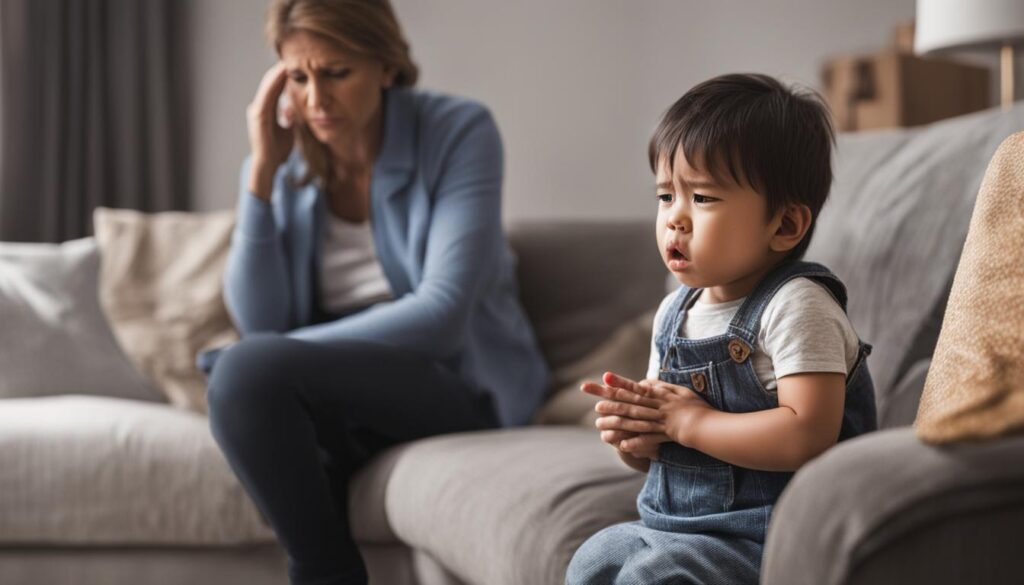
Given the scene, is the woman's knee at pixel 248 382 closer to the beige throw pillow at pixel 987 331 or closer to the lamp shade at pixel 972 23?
the beige throw pillow at pixel 987 331

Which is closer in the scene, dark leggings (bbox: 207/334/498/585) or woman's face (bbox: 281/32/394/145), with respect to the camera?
dark leggings (bbox: 207/334/498/585)

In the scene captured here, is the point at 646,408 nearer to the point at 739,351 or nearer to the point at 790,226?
the point at 739,351

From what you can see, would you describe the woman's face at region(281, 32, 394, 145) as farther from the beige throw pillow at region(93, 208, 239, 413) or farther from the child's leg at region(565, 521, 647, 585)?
the child's leg at region(565, 521, 647, 585)

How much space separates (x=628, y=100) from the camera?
3.99 m

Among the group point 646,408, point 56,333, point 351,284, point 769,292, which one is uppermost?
point 769,292

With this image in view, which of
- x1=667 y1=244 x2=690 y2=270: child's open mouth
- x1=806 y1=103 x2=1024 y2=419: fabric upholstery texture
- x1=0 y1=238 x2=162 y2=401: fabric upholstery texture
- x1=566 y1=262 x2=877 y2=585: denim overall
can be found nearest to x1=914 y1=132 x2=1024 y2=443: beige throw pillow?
x1=566 y1=262 x2=877 y2=585: denim overall

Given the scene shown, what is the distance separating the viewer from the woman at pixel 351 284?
1771 millimetres

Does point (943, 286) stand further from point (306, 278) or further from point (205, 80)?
point (205, 80)

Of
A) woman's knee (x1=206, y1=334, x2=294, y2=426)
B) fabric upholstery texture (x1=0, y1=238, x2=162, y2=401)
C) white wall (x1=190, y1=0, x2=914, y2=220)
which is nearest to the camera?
woman's knee (x1=206, y1=334, x2=294, y2=426)

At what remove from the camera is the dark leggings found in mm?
1755

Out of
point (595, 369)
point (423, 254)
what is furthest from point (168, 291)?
point (595, 369)

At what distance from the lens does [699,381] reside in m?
1.14

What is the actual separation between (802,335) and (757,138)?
182 millimetres

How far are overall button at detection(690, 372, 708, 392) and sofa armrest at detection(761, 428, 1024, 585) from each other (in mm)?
348
